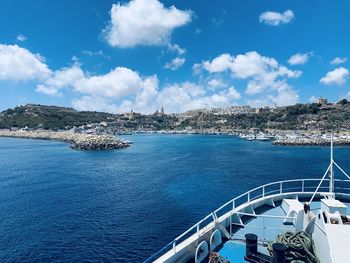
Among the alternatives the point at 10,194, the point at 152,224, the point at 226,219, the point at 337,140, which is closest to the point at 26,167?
the point at 10,194

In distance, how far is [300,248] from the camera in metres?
9.15

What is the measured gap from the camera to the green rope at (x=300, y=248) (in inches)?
354

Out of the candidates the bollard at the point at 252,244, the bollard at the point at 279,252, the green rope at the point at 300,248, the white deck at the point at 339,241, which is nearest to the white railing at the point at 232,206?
the bollard at the point at 252,244

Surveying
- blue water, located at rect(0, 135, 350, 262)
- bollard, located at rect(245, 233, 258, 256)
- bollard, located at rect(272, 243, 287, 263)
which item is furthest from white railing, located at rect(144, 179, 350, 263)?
bollard, located at rect(272, 243, 287, 263)

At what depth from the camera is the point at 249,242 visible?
10.5 metres

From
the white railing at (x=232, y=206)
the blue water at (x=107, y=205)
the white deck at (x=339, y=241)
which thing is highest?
the white deck at (x=339, y=241)

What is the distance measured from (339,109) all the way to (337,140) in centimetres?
9309

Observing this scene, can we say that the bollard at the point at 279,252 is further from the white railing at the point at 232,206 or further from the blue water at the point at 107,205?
the blue water at the point at 107,205

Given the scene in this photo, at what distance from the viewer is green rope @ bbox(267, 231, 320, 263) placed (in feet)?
29.5

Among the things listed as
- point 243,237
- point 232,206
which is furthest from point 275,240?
Answer: point 232,206

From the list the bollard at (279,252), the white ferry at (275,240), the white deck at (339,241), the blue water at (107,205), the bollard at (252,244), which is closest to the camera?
the white deck at (339,241)

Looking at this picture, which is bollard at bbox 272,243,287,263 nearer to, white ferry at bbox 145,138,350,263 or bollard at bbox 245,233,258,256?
white ferry at bbox 145,138,350,263

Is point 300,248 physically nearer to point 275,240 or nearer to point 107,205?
point 275,240

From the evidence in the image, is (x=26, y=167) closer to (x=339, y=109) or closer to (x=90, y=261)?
(x=90, y=261)
